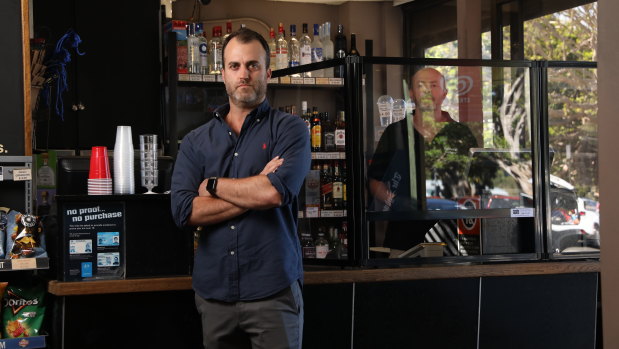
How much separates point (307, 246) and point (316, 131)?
0.59 meters

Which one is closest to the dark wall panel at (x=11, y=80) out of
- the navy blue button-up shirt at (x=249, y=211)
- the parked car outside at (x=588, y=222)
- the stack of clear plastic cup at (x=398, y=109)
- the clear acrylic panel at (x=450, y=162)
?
the navy blue button-up shirt at (x=249, y=211)

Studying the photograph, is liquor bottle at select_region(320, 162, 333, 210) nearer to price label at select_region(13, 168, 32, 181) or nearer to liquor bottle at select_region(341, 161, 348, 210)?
liquor bottle at select_region(341, 161, 348, 210)

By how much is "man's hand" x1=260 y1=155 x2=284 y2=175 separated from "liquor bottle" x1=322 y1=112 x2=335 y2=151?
1198 millimetres

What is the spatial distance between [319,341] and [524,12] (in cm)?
333

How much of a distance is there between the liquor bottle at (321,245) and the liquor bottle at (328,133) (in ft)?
1.35

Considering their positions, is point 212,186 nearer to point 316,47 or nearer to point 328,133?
point 328,133

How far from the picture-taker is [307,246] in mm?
4023

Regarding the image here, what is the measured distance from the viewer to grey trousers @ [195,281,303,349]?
2.73m

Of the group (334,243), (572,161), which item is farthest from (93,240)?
(572,161)

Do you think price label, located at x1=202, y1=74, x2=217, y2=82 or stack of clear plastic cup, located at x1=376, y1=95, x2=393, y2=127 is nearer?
stack of clear plastic cup, located at x1=376, y1=95, x2=393, y2=127

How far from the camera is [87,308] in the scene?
10.9 feet

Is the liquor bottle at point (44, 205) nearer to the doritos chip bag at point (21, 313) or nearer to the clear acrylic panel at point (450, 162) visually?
the doritos chip bag at point (21, 313)

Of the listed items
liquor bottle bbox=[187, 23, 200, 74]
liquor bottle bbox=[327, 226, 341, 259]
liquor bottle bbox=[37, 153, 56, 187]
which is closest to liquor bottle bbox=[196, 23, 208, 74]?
liquor bottle bbox=[187, 23, 200, 74]

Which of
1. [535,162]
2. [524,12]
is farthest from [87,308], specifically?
[524,12]
